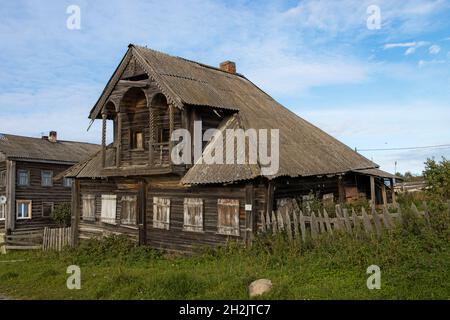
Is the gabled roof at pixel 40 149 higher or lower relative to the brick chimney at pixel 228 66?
lower

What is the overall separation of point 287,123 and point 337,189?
145 inches

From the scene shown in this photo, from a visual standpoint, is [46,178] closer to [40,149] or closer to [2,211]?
[40,149]

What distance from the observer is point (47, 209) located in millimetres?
30125

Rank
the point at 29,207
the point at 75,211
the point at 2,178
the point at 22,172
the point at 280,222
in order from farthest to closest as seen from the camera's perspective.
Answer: the point at 29,207
the point at 2,178
the point at 22,172
the point at 75,211
the point at 280,222

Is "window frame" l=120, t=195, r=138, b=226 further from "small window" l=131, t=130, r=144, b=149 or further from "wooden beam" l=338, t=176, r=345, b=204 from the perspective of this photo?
"wooden beam" l=338, t=176, r=345, b=204

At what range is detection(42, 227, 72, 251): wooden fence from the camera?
20297mm

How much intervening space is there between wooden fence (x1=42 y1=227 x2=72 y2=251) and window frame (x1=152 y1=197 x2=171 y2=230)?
643cm

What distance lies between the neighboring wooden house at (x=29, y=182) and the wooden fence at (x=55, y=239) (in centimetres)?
864

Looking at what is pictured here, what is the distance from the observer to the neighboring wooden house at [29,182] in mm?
27781

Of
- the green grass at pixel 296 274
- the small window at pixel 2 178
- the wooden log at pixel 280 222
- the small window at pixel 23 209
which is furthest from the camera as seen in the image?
the small window at pixel 2 178

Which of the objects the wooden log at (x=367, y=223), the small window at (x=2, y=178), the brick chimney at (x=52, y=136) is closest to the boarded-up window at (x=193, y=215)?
the wooden log at (x=367, y=223)

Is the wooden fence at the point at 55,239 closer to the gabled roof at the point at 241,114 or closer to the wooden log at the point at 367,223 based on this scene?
the gabled roof at the point at 241,114

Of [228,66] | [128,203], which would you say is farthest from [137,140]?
[228,66]

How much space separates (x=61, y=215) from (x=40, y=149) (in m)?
5.12
